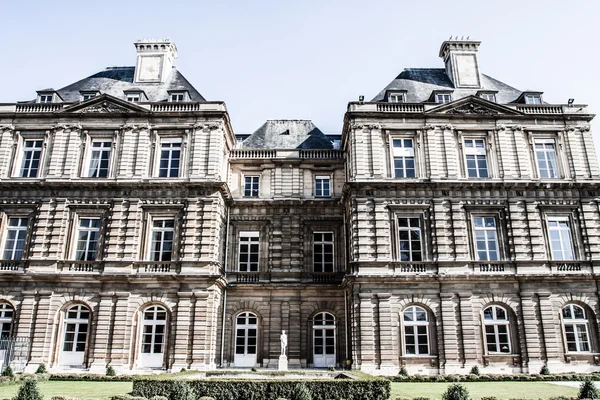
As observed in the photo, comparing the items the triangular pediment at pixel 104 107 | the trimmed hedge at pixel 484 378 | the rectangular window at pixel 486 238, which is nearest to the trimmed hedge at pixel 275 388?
the trimmed hedge at pixel 484 378

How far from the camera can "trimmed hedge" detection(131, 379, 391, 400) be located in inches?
586

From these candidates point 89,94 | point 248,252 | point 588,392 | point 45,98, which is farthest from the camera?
point 248,252

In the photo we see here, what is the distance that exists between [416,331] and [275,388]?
1130 centimetres

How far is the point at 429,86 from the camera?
30.3 meters

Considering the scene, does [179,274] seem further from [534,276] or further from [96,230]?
[534,276]

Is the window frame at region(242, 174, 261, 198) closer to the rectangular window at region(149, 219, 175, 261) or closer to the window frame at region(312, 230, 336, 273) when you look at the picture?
the window frame at region(312, 230, 336, 273)

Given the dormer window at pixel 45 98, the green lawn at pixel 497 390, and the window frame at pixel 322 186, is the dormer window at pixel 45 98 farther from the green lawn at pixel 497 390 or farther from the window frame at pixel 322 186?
the green lawn at pixel 497 390

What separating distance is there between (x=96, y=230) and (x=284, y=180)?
1099 centimetres

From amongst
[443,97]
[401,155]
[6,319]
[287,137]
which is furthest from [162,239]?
[443,97]

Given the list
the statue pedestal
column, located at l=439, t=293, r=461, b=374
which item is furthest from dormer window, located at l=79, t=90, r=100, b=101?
column, located at l=439, t=293, r=461, b=374

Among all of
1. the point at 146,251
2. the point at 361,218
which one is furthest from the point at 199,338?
the point at 361,218

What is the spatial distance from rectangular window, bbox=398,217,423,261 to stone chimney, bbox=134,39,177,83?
56.4 feet

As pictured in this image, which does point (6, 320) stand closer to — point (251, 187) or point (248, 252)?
point (248, 252)

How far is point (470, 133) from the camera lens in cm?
2730
